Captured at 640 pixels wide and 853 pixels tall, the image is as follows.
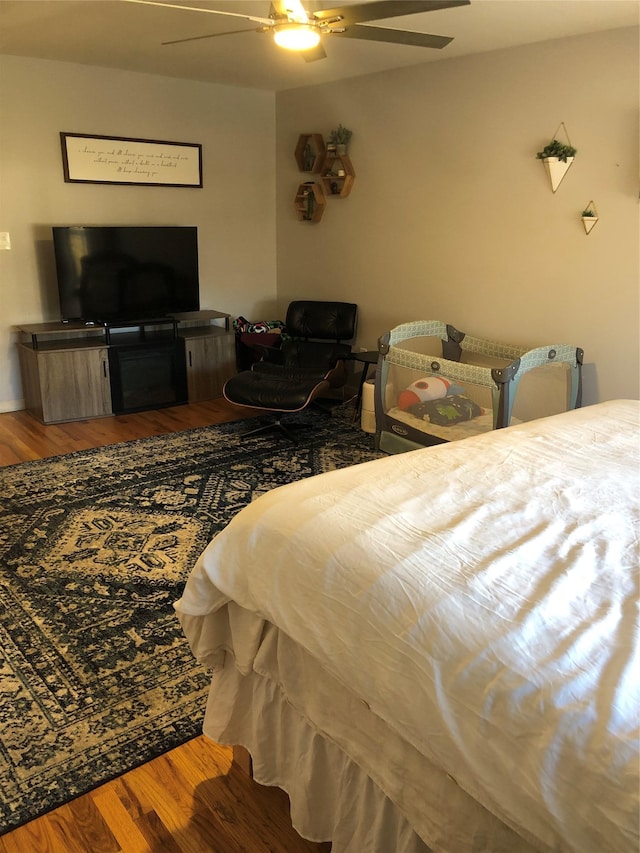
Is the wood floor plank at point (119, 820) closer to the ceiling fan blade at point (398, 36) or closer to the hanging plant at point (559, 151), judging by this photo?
the ceiling fan blade at point (398, 36)

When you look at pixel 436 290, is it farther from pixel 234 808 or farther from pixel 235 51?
pixel 234 808

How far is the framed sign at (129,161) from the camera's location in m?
4.96

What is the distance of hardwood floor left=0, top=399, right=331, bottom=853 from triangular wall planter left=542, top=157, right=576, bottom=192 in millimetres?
3533

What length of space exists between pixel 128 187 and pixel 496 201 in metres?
2.87

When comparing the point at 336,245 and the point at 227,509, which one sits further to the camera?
the point at 336,245

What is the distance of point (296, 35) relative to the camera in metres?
2.55

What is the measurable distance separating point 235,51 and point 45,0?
133cm

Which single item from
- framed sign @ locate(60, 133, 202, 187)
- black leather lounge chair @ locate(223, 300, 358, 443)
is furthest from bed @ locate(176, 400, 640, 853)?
framed sign @ locate(60, 133, 202, 187)

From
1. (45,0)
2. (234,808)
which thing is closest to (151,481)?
(234,808)

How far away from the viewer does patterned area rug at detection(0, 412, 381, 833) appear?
1.96 metres

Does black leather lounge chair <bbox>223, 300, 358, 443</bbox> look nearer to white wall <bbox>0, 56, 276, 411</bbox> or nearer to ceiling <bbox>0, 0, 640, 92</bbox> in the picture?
white wall <bbox>0, 56, 276, 411</bbox>

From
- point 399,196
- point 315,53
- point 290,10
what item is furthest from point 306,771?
point 399,196

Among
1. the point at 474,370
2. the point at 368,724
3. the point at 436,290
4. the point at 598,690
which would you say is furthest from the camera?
the point at 436,290

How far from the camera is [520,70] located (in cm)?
404
